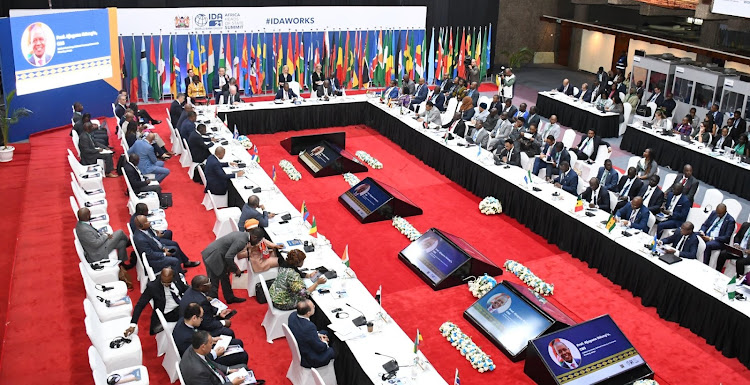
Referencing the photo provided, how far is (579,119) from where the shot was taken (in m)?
17.1

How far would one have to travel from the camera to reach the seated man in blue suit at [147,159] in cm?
1183

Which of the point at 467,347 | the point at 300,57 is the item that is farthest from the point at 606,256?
the point at 300,57

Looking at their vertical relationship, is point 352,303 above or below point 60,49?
below

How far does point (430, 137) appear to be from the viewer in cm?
1405

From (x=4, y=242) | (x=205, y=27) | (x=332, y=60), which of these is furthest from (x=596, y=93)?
(x=4, y=242)

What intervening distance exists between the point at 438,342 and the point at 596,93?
12433 mm

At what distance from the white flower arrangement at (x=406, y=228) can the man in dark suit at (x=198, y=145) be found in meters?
3.97

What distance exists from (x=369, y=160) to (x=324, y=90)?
3600mm

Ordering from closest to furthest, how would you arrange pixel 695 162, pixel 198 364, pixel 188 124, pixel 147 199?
pixel 198 364 → pixel 147 199 → pixel 188 124 → pixel 695 162

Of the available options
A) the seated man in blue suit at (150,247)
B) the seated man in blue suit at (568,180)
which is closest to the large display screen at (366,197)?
the seated man in blue suit at (568,180)

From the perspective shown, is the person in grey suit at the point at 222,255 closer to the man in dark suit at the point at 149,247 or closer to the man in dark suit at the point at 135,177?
the man in dark suit at the point at 149,247

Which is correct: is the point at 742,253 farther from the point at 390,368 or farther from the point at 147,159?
the point at 147,159

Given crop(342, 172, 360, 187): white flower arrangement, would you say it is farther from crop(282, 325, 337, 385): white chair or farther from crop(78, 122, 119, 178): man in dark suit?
crop(282, 325, 337, 385): white chair

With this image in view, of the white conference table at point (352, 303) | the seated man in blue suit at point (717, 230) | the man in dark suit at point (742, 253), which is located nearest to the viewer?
the white conference table at point (352, 303)
